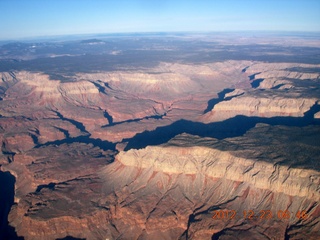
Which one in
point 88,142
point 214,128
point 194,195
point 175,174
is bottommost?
point 88,142

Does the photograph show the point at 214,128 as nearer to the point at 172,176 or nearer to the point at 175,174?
the point at 175,174

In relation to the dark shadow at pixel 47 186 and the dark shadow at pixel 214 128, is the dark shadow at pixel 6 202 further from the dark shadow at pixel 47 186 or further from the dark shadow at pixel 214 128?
the dark shadow at pixel 214 128

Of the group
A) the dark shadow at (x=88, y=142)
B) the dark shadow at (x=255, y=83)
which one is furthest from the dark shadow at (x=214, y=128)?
the dark shadow at (x=255, y=83)

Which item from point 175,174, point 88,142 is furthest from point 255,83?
point 175,174

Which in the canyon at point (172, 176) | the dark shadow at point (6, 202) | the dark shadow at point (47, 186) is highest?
the canyon at point (172, 176)

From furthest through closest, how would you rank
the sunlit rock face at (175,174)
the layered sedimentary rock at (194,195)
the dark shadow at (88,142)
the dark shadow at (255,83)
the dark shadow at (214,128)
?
the dark shadow at (255,83) → the dark shadow at (88,142) → the dark shadow at (214,128) → the sunlit rock face at (175,174) → the layered sedimentary rock at (194,195)

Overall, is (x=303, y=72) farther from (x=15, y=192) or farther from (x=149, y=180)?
(x=15, y=192)
